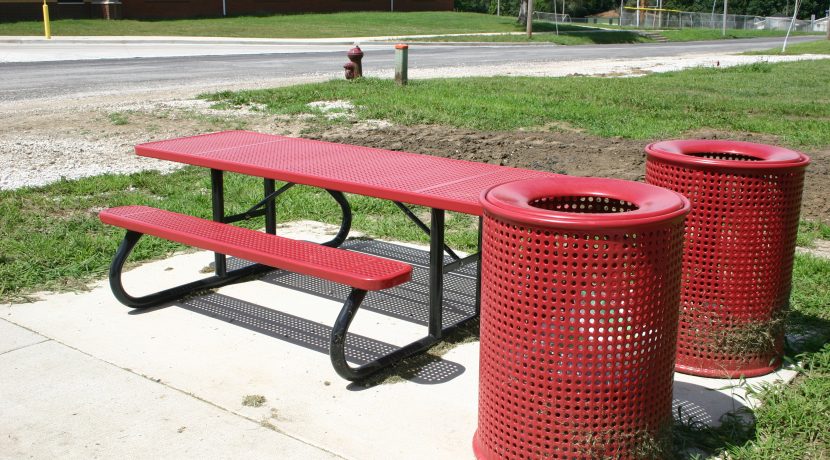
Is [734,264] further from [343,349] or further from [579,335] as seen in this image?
[343,349]

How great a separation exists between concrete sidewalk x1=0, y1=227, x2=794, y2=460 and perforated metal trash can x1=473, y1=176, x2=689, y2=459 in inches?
19.4

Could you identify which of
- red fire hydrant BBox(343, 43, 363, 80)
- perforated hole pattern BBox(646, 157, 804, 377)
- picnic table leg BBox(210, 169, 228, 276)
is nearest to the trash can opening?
perforated hole pattern BBox(646, 157, 804, 377)

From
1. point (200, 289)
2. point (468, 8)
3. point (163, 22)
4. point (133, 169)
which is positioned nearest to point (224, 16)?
point (163, 22)

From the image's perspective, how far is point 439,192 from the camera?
4387 mm

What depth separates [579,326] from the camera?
3.00 m

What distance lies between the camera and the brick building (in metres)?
40.5

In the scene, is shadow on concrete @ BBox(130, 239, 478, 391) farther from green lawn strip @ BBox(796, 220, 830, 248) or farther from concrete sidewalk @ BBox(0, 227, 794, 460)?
green lawn strip @ BBox(796, 220, 830, 248)

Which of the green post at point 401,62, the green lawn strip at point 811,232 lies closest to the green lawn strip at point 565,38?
the green post at point 401,62

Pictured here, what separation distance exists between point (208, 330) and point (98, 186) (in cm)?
360

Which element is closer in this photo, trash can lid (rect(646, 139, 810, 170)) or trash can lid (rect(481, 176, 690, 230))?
trash can lid (rect(481, 176, 690, 230))

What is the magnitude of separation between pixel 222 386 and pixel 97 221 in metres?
3.23

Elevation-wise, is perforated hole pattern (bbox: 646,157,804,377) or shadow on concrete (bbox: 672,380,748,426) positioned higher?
perforated hole pattern (bbox: 646,157,804,377)

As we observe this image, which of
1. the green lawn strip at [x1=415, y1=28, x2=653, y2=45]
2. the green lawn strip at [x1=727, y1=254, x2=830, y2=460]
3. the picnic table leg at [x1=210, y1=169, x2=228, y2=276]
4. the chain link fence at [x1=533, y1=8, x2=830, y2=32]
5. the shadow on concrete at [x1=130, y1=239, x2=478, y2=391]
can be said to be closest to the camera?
the green lawn strip at [x1=727, y1=254, x2=830, y2=460]

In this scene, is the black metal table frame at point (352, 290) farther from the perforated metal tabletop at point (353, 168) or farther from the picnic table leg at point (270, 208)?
the perforated metal tabletop at point (353, 168)
